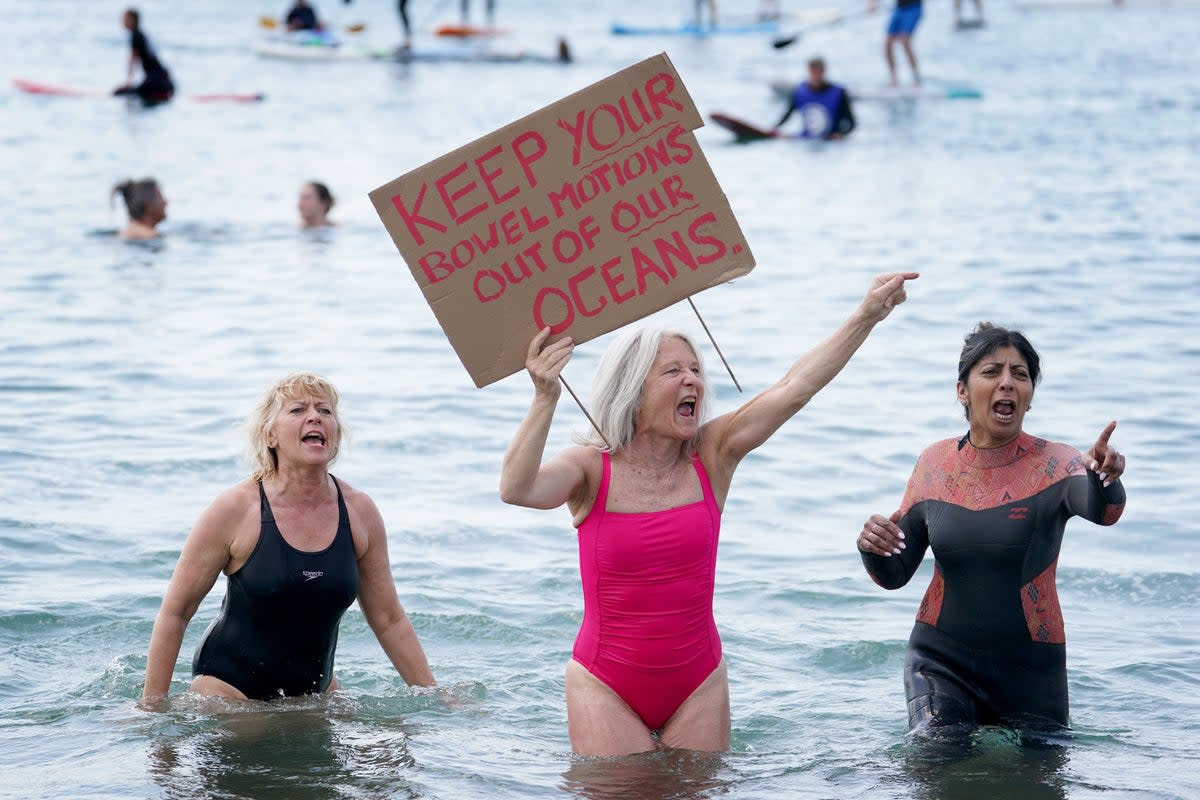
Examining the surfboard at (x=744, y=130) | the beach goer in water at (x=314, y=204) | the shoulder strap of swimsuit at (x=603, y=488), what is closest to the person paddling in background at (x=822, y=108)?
the surfboard at (x=744, y=130)

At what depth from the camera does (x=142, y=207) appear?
62.7 feet

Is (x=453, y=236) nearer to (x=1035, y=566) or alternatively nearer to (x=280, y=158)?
(x=1035, y=566)

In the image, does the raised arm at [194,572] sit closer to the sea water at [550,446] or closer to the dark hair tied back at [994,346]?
the sea water at [550,446]

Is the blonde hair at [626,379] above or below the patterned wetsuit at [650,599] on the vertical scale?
above

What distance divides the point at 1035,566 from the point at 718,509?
3.81 ft

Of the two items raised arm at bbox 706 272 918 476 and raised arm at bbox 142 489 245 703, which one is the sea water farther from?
raised arm at bbox 706 272 918 476

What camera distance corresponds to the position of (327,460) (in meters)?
6.28

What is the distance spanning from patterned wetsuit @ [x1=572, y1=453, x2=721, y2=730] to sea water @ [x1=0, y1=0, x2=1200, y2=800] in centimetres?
28

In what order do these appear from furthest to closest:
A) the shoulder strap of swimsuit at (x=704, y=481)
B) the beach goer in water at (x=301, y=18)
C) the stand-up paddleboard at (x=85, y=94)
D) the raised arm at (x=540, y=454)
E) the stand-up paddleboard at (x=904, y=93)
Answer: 1. the beach goer in water at (x=301, y=18)
2. the stand-up paddleboard at (x=85, y=94)
3. the stand-up paddleboard at (x=904, y=93)
4. the shoulder strap of swimsuit at (x=704, y=481)
5. the raised arm at (x=540, y=454)

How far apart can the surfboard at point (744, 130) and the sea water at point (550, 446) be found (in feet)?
1.06

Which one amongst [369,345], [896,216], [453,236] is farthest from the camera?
[896,216]

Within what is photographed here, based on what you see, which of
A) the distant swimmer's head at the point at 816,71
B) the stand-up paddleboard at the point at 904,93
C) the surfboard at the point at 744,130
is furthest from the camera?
the stand-up paddleboard at the point at 904,93

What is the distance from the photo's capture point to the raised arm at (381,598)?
6.43 metres

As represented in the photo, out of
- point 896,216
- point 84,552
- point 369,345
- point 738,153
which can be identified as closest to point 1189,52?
point 738,153
